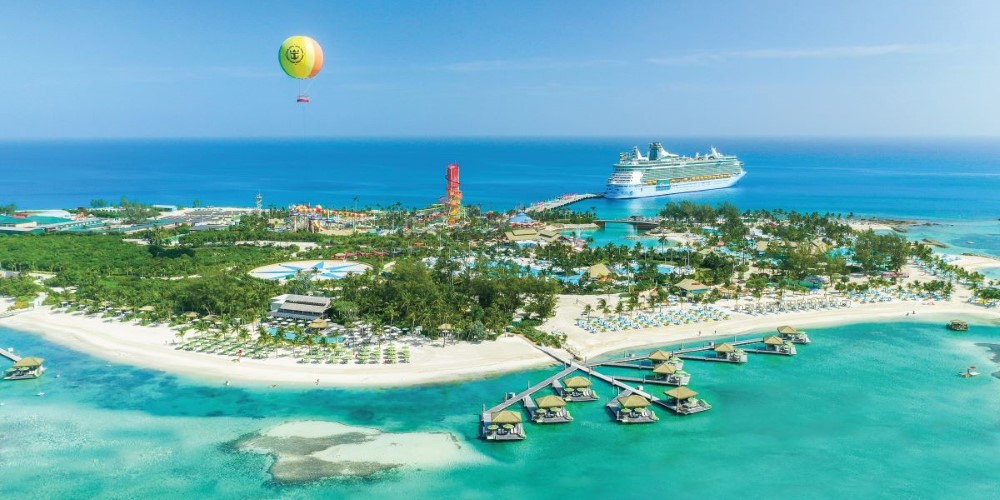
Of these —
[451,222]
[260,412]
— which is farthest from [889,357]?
[451,222]

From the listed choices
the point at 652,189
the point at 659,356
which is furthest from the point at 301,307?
the point at 652,189

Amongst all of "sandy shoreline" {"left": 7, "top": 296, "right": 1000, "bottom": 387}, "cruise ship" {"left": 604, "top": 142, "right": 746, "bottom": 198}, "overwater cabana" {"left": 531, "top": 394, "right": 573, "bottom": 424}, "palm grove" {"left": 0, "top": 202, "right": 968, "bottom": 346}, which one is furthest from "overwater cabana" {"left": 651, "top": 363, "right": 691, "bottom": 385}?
"cruise ship" {"left": 604, "top": 142, "right": 746, "bottom": 198}

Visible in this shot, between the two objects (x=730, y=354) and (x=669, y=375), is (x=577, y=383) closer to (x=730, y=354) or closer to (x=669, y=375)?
(x=669, y=375)

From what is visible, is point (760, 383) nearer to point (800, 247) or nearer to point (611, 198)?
point (800, 247)

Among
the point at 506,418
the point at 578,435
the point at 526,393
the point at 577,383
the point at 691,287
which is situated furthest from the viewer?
the point at 691,287

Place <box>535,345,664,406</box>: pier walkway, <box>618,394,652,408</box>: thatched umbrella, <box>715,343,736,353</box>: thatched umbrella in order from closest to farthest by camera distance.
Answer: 1. <box>618,394,652,408</box>: thatched umbrella
2. <box>535,345,664,406</box>: pier walkway
3. <box>715,343,736,353</box>: thatched umbrella

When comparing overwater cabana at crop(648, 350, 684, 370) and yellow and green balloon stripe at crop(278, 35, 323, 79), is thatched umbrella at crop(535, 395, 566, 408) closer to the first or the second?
overwater cabana at crop(648, 350, 684, 370)

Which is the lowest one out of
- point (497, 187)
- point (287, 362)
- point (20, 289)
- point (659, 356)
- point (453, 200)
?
point (659, 356)
